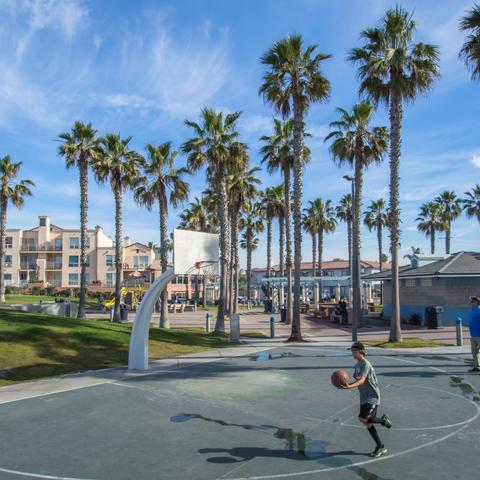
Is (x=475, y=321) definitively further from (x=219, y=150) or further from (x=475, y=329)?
(x=219, y=150)

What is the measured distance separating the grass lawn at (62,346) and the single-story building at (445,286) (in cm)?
1496

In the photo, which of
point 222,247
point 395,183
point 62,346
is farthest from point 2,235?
point 395,183

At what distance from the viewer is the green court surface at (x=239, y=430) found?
680 cm

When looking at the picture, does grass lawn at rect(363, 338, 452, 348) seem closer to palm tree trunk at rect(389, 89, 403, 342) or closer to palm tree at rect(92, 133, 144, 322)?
palm tree trunk at rect(389, 89, 403, 342)

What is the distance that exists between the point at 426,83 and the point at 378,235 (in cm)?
5087

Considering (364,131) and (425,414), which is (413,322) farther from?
(425,414)

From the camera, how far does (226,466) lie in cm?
690

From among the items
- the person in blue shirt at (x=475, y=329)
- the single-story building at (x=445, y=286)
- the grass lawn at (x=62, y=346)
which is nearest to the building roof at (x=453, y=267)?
the single-story building at (x=445, y=286)

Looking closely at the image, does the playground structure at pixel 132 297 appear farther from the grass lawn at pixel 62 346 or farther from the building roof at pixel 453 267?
the grass lawn at pixel 62 346

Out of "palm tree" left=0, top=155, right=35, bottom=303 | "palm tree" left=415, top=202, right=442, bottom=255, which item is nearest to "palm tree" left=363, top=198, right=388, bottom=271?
"palm tree" left=415, top=202, right=442, bottom=255

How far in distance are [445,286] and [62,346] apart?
2251 centimetres

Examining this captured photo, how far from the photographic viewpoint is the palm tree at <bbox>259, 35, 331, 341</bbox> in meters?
23.6

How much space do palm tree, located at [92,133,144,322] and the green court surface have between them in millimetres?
18350

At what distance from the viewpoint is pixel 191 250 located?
57.8 ft
